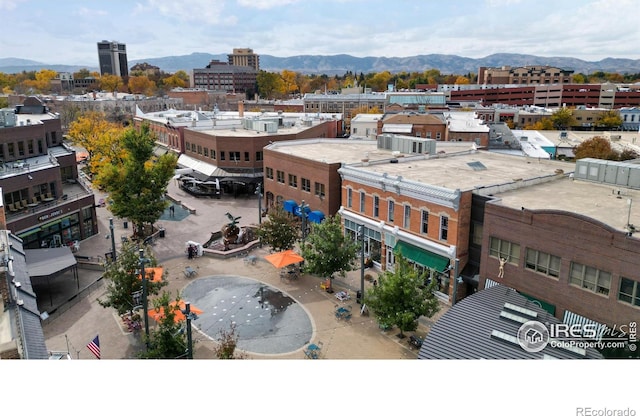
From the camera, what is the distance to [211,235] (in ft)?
128

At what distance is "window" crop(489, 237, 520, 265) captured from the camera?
22.5 metres

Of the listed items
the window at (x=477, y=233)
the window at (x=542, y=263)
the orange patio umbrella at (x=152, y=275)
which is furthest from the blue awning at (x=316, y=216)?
the window at (x=542, y=263)

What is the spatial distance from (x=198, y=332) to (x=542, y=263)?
651 inches

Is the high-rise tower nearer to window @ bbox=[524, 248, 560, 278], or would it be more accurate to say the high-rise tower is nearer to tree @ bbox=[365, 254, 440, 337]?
tree @ bbox=[365, 254, 440, 337]

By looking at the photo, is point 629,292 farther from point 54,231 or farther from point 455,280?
point 54,231

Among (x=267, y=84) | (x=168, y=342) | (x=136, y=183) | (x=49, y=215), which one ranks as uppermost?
(x=267, y=84)

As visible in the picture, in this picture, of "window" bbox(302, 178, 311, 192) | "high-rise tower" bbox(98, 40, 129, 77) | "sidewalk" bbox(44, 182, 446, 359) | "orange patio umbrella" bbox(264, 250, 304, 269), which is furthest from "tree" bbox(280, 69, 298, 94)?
"orange patio umbrella" bbox(264, 250, 304, 269)

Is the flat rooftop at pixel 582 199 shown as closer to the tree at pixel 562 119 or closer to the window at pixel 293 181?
the window at pixel 293 181

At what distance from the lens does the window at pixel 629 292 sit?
59.2 feet

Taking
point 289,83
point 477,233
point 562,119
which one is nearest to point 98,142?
point 477,233

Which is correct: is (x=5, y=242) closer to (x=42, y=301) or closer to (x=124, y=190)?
(x=42, y=301)

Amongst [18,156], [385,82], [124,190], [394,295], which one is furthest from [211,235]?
[385,82]

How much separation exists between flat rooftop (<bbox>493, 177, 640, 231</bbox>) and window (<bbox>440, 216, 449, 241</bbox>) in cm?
291

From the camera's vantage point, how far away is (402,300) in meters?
22.3
